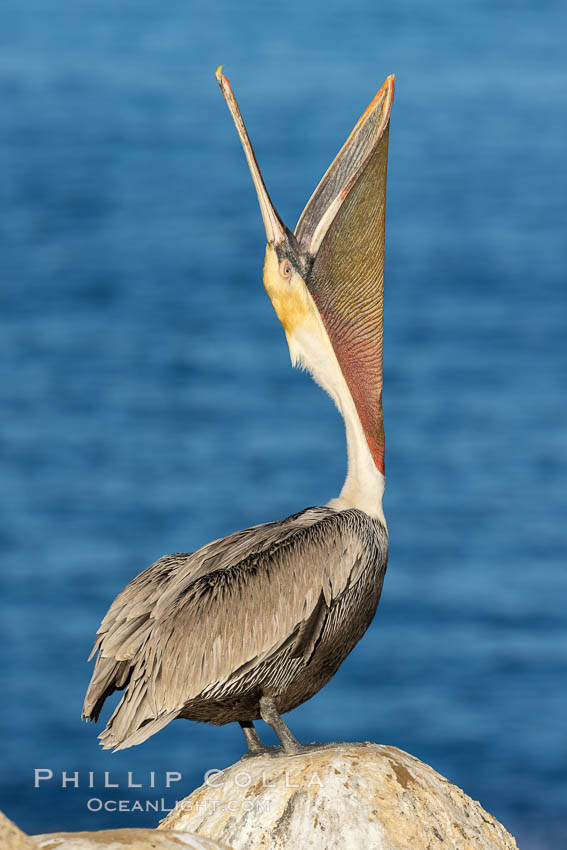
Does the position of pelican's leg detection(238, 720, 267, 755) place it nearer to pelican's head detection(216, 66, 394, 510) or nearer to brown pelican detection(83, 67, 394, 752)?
brown pelican detection(83, 67, 394, 752)

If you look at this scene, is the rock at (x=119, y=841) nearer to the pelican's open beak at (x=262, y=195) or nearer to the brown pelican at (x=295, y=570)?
the brown pelican at (x=295, y=570)

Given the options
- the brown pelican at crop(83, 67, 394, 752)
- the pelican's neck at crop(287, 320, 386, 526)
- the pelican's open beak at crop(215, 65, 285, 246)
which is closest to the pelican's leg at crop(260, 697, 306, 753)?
the brown pelican at crop(83, 67, 394, 752)

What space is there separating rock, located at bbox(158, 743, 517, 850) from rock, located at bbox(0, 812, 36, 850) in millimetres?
1887

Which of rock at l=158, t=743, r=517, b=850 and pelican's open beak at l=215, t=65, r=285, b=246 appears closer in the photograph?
rock at l=158, t=743, r=517, b=850

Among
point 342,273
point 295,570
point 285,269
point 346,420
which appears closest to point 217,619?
point 295,570

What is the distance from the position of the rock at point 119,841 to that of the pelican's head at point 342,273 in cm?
246

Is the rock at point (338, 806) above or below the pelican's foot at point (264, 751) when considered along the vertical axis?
below

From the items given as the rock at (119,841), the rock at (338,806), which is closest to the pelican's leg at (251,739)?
the rock at (338,806)

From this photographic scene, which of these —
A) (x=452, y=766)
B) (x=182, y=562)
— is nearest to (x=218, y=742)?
(x=452, y=766)

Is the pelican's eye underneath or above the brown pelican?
above

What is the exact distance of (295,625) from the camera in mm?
7141

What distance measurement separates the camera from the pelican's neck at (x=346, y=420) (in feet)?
24.9

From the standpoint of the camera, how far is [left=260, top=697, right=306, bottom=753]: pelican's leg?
7.13 m

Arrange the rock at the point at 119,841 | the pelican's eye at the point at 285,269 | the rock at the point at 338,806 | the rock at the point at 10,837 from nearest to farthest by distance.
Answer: the rock at the point at 10,837, the rock at the point at 119,841, the rock at the point at 338,806, the pelican's eye at the point at 285,269
